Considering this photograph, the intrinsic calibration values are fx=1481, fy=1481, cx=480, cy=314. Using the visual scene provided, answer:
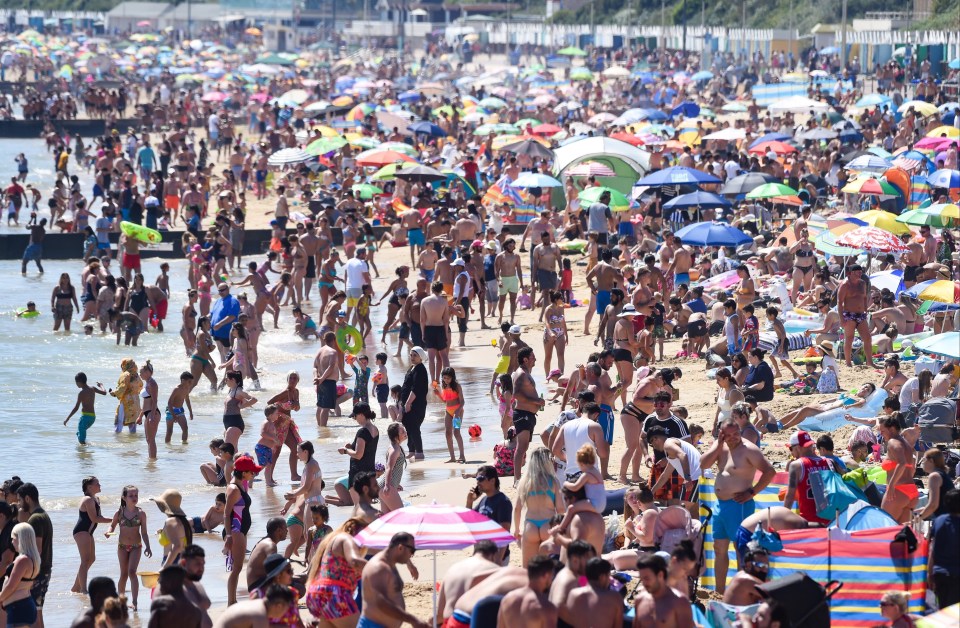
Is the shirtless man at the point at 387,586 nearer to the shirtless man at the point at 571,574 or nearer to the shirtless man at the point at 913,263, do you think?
the shirtless man at the point at 571,574

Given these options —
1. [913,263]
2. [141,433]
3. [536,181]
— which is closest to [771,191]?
[536,181]

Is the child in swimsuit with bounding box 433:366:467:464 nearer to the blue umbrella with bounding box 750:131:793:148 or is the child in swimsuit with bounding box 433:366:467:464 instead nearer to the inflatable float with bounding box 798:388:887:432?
the inflatable float with bounding box 798:388:887:432

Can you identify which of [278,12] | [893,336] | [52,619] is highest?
[278,12]

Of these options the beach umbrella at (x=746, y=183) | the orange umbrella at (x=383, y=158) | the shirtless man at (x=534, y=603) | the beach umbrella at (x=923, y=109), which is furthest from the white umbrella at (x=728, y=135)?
the shirtless man at (x=534, y=603)

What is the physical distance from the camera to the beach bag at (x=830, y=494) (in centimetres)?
836

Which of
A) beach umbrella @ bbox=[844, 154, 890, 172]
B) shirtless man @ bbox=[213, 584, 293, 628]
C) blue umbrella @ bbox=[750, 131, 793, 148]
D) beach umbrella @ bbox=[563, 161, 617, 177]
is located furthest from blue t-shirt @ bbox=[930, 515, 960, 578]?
blue umbrella @ bbox=[750, 131, 793, 148]

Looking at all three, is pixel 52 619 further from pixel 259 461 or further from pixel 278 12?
pixel 278 12

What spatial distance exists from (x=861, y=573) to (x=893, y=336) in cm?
764

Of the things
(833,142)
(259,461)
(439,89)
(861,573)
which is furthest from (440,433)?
(439,89)

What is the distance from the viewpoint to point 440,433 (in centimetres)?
1385

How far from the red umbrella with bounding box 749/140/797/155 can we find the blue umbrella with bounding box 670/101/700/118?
876 centimetres

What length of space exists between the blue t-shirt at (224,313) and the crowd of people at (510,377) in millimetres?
24

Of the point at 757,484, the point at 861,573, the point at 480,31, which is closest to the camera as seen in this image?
the point at 861,573

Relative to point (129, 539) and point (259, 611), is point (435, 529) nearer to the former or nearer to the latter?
point (259, 611)
